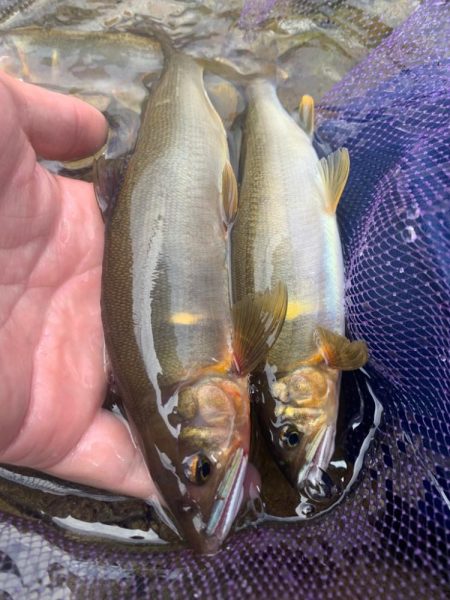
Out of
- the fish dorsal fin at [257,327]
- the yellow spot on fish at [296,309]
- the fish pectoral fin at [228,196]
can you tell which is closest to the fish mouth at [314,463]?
the fish dorsal fin at [257,327]

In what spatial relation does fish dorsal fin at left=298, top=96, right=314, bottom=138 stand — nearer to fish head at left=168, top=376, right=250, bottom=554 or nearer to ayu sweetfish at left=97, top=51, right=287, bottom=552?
ayu sweetfish at left=97, top=51, right=287, bottom=552

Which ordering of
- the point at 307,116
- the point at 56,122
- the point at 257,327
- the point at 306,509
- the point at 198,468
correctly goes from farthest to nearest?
the point at 307,116 < the point at 56,122 < the point at 306,509 < the point at 257,327 < the point at 198,468

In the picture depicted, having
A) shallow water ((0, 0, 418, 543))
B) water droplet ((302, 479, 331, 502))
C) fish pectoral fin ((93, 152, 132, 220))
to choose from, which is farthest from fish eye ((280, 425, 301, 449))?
shallow water ((0, 0, 418, 543))

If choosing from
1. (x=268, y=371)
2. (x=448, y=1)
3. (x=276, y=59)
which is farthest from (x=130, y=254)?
(x=448, y=1)

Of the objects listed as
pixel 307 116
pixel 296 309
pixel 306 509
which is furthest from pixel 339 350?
pixel 307 116

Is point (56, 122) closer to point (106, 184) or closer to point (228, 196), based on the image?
point (106, 184)

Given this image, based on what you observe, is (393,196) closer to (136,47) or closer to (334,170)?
(334,170)

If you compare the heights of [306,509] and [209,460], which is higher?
[209,460]

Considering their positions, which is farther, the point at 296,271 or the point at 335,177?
the point at 335,177
